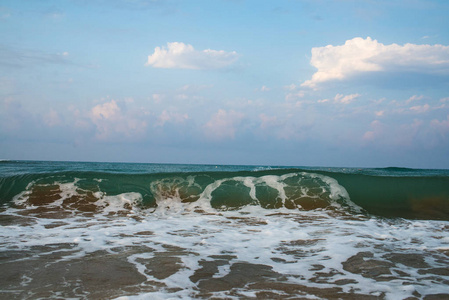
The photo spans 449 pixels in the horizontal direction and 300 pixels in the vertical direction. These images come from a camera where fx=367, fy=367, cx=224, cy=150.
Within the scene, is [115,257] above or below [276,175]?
below

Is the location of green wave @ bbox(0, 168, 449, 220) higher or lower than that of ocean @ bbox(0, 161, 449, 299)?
higher

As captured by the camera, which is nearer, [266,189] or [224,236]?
[224,236]

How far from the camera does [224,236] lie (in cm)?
709

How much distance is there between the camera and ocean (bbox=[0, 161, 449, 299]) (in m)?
4.06

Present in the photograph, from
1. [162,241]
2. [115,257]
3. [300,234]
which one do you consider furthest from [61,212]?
[300,234]

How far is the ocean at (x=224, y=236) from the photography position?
13.3ft

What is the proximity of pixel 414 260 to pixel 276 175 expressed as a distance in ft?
29.3

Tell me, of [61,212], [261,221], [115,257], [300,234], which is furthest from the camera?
[61,212]

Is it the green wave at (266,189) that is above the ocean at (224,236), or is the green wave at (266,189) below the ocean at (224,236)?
above

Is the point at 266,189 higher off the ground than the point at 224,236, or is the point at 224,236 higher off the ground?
the point at 266,189

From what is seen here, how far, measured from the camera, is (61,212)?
1002cm

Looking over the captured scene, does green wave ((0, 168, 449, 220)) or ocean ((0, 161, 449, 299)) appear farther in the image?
green wave ((0, 168, 449, 220))

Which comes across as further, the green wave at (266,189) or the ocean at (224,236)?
the green wave at (266,189)

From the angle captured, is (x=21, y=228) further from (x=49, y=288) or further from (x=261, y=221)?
(x=261, y=221)
